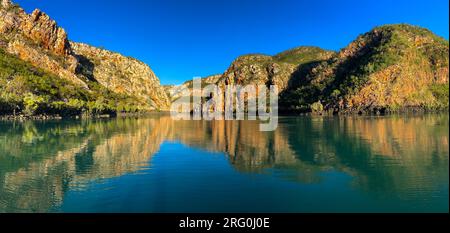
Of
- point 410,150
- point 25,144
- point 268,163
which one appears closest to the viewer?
point 268,163

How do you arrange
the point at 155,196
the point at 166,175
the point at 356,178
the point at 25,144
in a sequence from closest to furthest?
the point at 155,196 < the point at 356,178 < the point at 166,175 < the point at 25,144

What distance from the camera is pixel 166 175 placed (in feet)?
112

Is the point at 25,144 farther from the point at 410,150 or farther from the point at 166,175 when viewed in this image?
the point at 410,150
